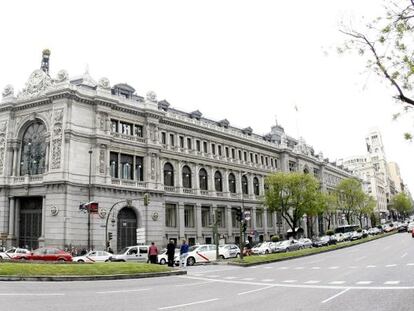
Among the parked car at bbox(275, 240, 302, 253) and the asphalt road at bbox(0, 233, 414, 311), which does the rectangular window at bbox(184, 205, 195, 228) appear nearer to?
the parked car at bbox(275, 240, 302, 253)

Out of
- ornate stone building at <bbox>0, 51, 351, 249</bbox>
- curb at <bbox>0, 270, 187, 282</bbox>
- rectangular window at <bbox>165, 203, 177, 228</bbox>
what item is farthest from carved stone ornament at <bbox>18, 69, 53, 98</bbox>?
curb at <bbox>0, 270, 187, 282</bbox>

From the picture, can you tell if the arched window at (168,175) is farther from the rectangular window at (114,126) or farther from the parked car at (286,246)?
the parked car at (286,246)

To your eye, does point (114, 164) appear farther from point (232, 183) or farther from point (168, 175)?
point (232, 183)

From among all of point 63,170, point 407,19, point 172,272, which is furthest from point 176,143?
point 407,19

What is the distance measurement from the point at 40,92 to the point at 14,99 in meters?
4.07

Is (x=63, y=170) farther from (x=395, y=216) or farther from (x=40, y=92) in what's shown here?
(x=395, y=216)

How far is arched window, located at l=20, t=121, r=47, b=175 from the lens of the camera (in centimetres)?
4541

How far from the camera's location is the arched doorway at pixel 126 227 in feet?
150

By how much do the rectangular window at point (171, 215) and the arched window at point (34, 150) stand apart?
15.9 metres

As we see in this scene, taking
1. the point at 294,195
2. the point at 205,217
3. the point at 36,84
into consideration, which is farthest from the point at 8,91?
the point at 294,195

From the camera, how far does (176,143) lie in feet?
180

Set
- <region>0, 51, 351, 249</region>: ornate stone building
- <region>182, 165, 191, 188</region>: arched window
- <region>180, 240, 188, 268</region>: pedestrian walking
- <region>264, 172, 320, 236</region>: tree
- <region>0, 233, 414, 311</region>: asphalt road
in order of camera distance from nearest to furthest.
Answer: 1. <region>0, 233, 414, 311</region>: asphalt road
2. <region>180, 240, 188, 268</region>: pedestrian walking
3. <region>0, 51, 351, 249</region>: ornate stone building
4. <region>182, 165, 191, 188</region>: arched window
5. <region>264, 172, 320, 236</region>: tree

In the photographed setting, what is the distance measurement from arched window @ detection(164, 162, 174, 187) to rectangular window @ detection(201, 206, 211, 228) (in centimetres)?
673

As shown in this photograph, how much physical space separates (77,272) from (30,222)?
1118 inches
